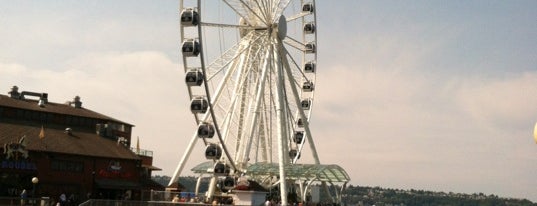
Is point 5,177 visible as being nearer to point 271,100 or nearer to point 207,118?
point 207,118

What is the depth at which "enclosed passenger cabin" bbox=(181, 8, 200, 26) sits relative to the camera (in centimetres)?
5988

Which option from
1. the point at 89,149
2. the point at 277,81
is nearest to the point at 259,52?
the point at 277,81

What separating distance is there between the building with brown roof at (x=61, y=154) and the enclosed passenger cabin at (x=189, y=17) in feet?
50.3

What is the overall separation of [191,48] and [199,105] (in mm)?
4915

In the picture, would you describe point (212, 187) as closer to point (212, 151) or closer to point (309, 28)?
point (212, 151)

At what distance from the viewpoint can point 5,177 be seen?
196 ft

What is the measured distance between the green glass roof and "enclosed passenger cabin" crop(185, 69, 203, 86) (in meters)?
12.9

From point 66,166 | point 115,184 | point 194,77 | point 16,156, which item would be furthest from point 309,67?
point 16,156

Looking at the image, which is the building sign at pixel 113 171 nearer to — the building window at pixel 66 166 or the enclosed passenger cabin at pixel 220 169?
the building window at pixel 66 166

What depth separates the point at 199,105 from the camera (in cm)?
6119

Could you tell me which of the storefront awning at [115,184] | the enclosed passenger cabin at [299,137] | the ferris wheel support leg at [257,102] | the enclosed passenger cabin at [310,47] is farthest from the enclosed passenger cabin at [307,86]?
the storefront awning at [115,184]

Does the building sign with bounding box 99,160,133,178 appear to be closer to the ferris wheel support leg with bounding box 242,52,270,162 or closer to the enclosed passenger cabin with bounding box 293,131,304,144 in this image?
the ferris wheel support leg with bounding box 242,52,270,162

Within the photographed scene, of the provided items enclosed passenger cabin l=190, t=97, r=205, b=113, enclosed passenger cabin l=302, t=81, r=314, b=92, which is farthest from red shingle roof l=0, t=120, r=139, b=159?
enclosed passenger cabin l=302, t=81, r=314, b=92

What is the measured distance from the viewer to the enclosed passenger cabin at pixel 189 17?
59.9 m
